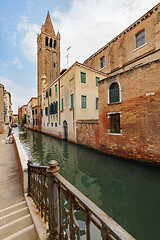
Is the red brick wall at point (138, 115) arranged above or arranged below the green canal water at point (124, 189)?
above

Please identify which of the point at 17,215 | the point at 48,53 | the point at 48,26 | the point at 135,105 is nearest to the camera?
the point at 17,215

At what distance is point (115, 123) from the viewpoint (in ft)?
27.8

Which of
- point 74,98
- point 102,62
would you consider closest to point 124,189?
point 74,98

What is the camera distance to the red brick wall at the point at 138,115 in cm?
635

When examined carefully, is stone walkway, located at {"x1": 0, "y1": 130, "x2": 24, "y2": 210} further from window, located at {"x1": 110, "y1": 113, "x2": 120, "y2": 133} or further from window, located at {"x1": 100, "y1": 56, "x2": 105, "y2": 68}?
window, located at {"x1": 100, "y1": 56, "x2": 105, "y2": 68}

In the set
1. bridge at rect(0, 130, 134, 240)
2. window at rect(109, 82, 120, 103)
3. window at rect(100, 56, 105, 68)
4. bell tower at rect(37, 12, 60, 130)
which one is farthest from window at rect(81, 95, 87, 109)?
bell tower at rect(37, 12, 60, 130)

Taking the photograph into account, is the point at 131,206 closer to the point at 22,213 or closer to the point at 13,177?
the point at 22,213

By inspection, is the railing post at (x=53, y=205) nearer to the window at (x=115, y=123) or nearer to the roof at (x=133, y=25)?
the window at (x=115, y=123)

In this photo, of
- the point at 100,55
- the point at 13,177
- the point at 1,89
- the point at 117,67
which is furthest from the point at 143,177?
the point at 1,89

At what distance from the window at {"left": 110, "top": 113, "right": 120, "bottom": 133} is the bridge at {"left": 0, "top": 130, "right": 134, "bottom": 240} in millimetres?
6466

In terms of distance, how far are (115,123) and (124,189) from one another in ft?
15.9

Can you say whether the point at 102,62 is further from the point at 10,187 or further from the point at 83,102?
the point at 10,187

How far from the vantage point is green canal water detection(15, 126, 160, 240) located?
9.87 feet

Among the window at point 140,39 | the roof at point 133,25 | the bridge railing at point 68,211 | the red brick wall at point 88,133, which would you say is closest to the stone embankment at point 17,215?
the bridge railing at point 68,211
